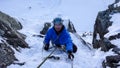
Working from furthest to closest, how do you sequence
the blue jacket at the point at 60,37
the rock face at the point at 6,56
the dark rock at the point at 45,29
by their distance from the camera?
the dark rock at the point at 45,29
the blue jacket at the point at 60,37
the rock face at the point at 6,56

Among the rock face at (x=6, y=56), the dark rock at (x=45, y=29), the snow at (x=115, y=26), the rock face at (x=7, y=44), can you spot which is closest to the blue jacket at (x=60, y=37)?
the rock face at (x=7, y=44)

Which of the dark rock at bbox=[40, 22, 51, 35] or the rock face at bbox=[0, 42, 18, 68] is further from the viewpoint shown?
the dark rock at bbox=[40, 22, 51, 35]

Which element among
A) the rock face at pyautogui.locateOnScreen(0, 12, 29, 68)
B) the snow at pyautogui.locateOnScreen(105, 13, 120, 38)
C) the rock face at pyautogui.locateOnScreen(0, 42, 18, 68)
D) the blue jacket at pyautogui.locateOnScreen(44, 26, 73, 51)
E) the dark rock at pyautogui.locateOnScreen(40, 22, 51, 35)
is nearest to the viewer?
the rock face at pyautogui.locateOnScreen(0, 42, 18, 68)

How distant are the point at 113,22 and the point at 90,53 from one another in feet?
6.69

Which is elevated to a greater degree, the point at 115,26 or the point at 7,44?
the point at 115,26

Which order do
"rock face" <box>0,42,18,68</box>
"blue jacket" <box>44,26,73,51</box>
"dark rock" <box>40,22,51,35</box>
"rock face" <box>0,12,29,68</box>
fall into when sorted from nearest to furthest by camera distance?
"rock face" <box>0,42,18,68</box>, "rock face" <box>0,12,29,68</box>, "blue jacket" <box>44,26,73,51</box>, "dark rock" <box>40,22,51,35</box>

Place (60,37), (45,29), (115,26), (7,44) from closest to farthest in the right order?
(7,44)
(60,37)
(115,26)
(45,29)

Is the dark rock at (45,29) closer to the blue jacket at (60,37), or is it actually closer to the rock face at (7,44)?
the rock face at (7,44)

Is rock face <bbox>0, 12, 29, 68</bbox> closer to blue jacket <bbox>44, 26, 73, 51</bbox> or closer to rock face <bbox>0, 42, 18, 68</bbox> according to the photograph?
rock face <bbox>0, 42, 18, 68</bbox>

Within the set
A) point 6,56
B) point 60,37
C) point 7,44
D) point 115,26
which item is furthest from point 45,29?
point 6,56

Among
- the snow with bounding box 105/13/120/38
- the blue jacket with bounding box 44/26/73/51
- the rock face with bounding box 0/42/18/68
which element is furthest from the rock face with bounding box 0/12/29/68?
the snow with bounding box 105/13/120/38

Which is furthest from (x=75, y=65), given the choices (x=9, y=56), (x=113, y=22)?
(x=113, y=22)

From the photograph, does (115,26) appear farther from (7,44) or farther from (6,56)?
(6,56)

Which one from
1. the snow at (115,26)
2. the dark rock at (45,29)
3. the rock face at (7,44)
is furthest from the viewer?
the dark rock at (45,29)
